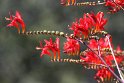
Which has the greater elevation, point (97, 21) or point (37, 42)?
point (97, 21)

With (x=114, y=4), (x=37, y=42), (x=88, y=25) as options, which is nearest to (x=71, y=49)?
(x=88, y=25)

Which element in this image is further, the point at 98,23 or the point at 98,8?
the point at 98,8

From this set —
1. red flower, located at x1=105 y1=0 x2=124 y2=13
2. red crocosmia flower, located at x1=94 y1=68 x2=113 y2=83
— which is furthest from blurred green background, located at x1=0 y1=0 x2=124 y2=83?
red flower, located at x1=105 y1=0 x2=124 y2=13

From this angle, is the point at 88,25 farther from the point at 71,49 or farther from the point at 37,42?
the point at 37,42

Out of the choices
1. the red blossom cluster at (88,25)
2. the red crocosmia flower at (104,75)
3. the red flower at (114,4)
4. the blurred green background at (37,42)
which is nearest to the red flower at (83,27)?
the red blossom cluster at (88,25)

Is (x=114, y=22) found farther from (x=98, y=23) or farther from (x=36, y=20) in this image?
(x=98, y=23)

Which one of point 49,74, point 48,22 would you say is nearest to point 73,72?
point 49,74

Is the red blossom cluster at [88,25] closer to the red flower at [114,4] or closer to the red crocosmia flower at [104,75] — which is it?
the red flower at [114,4]
